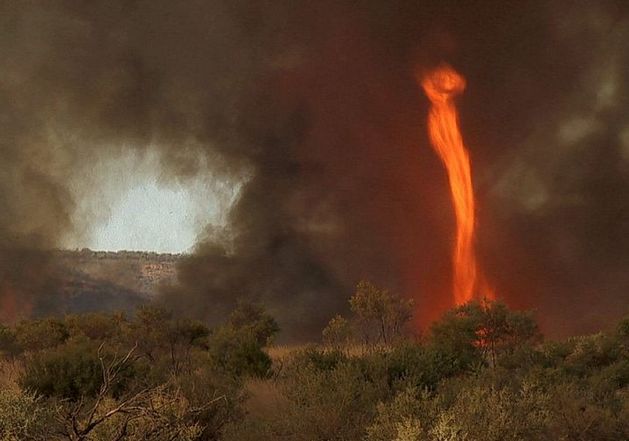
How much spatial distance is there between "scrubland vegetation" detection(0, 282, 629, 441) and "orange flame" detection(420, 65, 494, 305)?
14260 millimetres

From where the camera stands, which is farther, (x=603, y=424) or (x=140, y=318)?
(x=140, y=318)

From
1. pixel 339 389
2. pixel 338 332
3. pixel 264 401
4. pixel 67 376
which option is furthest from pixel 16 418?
pixel 338 332

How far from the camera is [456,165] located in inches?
1892

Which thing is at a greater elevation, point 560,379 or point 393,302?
point 393,302

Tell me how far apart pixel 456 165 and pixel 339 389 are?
38.1 metres

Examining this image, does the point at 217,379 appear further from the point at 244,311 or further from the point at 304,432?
the point at 244,311

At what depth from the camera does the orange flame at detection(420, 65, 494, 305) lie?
153 feet

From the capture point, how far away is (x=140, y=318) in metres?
37.9

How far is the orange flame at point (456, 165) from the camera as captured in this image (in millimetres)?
46750

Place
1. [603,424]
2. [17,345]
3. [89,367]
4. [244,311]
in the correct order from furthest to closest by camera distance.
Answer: [244,311]
[17,345]
[89,367]
[603,424]

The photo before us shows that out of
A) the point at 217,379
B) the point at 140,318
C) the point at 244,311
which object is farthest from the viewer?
the point at 244,311

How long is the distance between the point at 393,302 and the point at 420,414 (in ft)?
83.9

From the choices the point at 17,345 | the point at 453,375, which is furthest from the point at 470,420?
the point at 17,345

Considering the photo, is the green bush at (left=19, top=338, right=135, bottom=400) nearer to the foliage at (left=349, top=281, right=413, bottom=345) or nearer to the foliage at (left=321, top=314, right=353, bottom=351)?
the foliage at (left=321, top=314, right=353, bottom=351)
